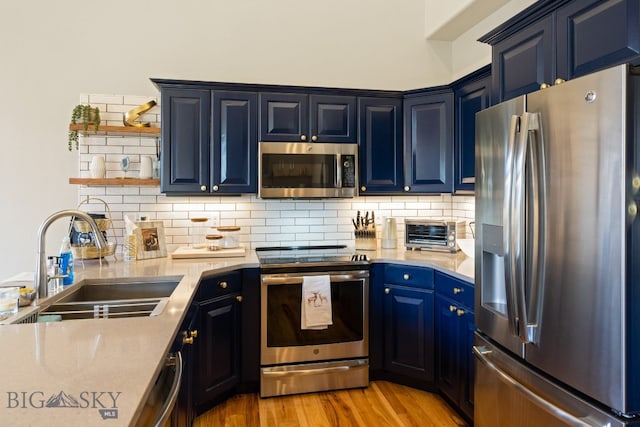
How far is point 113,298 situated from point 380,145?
2134 millimetres

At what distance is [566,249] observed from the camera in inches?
57.0

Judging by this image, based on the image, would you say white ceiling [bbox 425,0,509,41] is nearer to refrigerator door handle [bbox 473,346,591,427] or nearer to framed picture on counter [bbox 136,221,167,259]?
refrigerator door handle [bbox 473,346,591,427]

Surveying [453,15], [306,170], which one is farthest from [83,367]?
[453,15]

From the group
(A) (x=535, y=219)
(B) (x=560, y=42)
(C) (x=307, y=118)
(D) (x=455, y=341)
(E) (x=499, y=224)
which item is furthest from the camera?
(C) (x=307, y=118)

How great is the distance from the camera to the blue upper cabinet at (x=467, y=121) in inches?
108

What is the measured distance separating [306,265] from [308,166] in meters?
0.76

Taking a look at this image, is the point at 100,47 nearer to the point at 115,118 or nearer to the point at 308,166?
the point at 115,118

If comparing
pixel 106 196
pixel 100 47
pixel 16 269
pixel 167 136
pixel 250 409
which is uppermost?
pixel 100 47

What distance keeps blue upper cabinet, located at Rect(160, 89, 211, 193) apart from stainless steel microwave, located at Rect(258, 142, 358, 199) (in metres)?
0.42

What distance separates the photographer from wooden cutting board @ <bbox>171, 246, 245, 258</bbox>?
2812 mm

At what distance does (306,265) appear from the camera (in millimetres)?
2768

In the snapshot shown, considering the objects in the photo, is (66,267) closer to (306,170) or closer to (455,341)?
(306,170)

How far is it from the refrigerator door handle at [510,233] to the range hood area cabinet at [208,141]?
184 centimetres

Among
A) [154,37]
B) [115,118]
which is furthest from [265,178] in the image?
[154,37]
